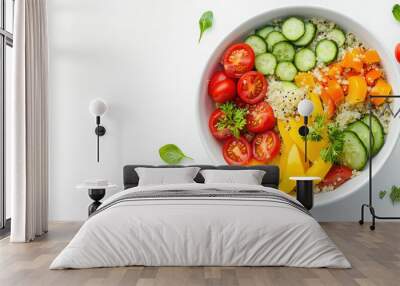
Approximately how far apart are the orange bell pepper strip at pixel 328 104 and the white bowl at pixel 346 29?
2.14 ft

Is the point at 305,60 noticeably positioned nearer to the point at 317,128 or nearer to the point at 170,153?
the point at 317,128

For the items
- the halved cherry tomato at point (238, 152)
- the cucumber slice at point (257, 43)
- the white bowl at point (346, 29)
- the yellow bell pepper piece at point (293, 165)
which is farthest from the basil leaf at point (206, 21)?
the yellow bell pepper piece at point (293, 165)

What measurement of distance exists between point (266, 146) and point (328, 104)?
2.76ft

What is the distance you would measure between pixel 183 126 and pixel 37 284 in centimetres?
332

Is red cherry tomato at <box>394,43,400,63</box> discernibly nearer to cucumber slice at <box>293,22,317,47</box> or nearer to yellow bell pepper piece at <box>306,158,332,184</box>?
cucumber slice at <box>293,22,317,47</box>

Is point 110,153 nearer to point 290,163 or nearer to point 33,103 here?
point 33,103

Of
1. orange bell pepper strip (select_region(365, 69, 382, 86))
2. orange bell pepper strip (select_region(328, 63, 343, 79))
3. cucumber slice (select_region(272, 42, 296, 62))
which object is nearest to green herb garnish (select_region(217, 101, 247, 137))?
cucumber slice (select_region(272, 42, 296, 62))

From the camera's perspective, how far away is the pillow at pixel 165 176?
599 cm

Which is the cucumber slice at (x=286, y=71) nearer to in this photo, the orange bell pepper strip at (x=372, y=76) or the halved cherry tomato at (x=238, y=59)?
the halved cherry tomato at (x=238, y=59)

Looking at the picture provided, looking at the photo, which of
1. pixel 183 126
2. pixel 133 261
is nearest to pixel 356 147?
pixel 183 126

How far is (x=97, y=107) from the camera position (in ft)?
20.8

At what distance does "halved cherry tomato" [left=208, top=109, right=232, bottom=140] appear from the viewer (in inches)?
254

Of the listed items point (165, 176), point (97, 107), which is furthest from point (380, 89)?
point (97, 107)

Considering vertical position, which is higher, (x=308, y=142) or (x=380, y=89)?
(x=380, y=89)
